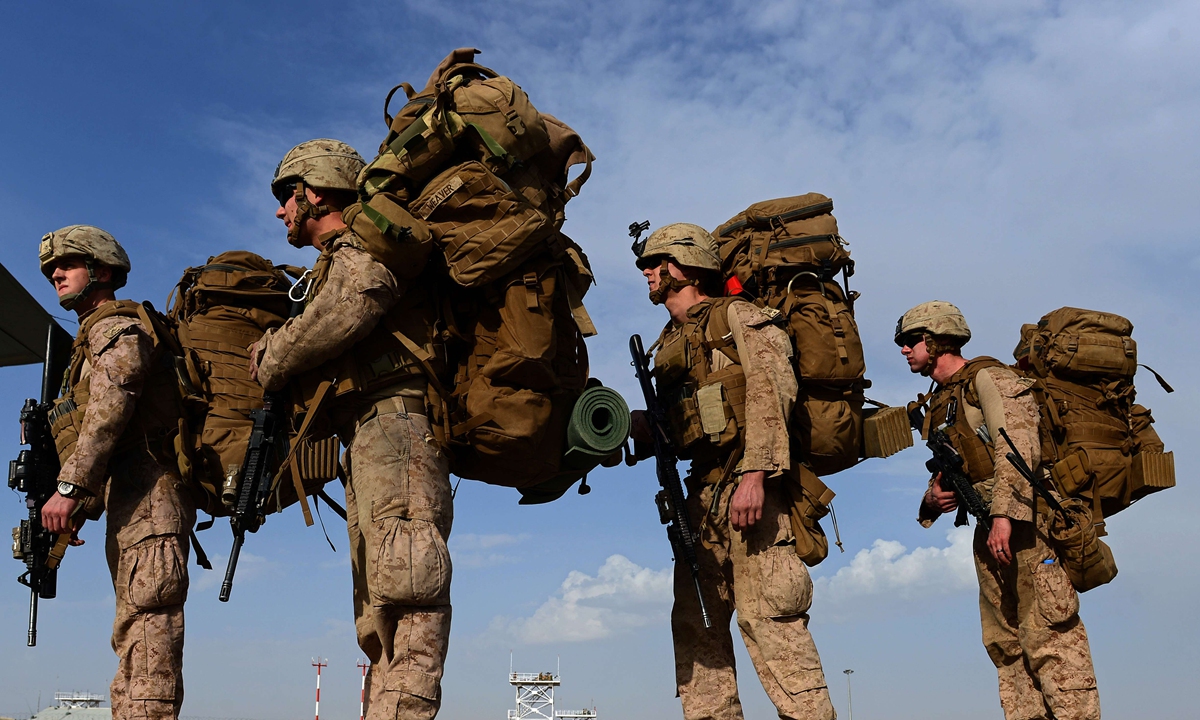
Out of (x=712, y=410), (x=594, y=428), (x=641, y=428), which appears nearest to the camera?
(x=594, y=428)

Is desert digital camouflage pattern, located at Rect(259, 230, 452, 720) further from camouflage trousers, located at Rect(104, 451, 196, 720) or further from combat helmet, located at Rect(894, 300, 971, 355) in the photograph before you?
combat helmet, located at Rect(894, 300, 971, 355)

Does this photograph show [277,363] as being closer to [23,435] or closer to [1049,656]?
[23,435]

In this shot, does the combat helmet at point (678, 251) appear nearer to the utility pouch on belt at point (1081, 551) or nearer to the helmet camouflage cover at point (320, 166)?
the helmet camouflage cover at point (320, 166)

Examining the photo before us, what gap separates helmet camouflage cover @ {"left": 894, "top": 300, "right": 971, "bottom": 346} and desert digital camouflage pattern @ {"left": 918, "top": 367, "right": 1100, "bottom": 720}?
0.34 meters

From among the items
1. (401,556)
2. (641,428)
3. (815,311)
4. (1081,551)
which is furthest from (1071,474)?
(401,556)

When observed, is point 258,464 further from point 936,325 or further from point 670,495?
point 936,325

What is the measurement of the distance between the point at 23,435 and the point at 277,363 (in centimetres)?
257

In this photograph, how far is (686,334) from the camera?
22.2ft

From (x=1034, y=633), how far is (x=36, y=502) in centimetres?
Answer: 670

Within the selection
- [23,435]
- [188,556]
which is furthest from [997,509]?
[23,435]

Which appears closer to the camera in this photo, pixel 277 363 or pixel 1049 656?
pixel 277 363

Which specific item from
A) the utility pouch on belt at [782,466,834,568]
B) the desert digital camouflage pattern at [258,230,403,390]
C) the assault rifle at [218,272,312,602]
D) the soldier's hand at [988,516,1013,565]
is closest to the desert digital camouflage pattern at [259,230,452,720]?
the desert digital camouflage pattern at [258,230,403,390]

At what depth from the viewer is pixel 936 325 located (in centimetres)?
783

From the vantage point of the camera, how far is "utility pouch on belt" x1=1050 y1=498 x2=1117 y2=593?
7059 mm
